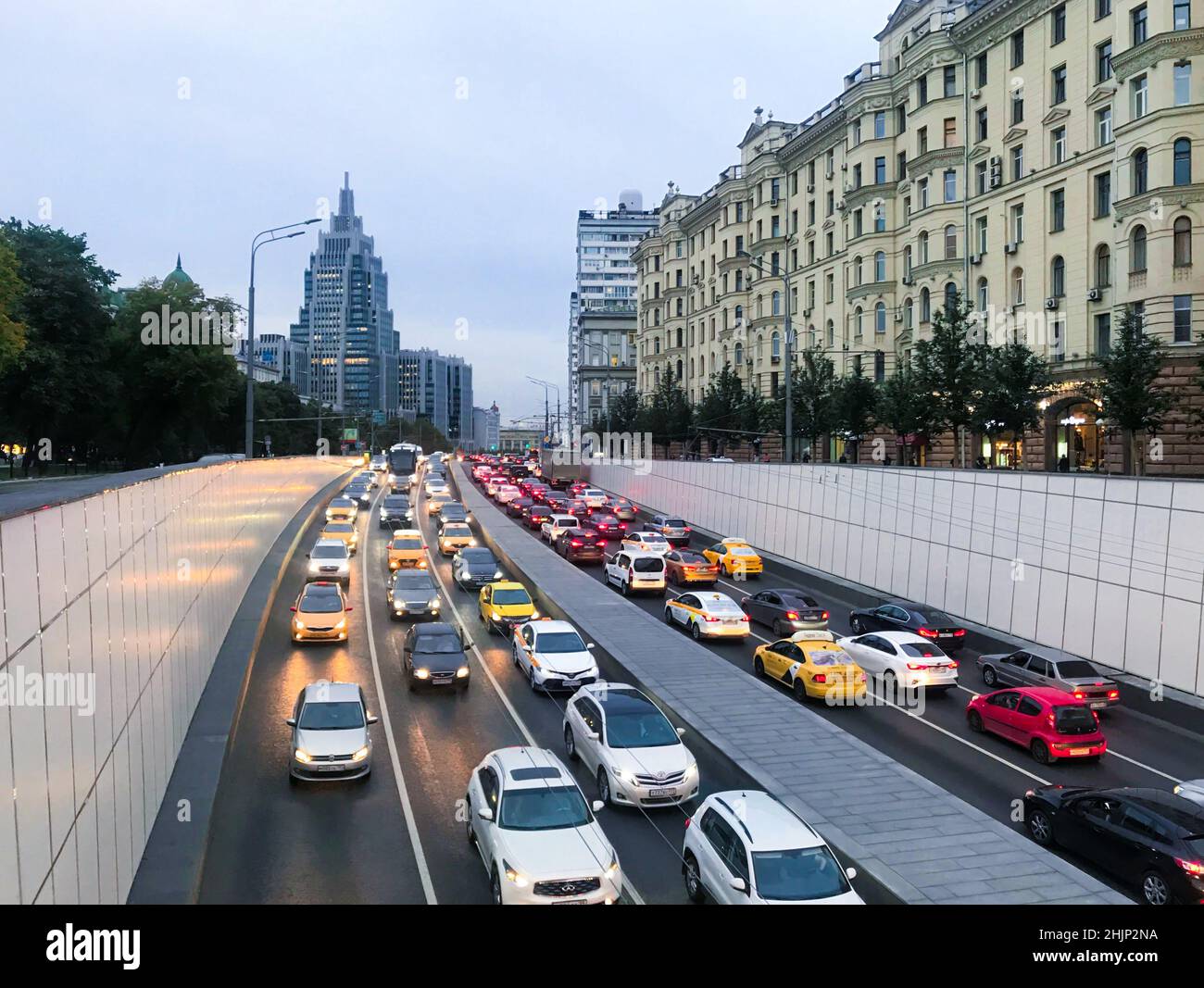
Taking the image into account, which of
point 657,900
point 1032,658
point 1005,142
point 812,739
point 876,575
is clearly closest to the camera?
point 657,900

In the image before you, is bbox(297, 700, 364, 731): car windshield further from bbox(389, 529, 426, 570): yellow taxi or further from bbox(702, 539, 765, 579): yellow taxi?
bbox(702, 539, 765, 579): yellow taxi

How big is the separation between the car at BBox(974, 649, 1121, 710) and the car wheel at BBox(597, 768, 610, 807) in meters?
10.1

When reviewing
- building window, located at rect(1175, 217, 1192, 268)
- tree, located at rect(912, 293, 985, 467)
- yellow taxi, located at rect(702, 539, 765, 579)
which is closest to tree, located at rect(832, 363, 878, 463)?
tree, located at rect(912, 293, 985, 467)

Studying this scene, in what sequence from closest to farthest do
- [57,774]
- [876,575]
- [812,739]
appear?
1. [57,774]
2. [812,739]
3. [876,575]

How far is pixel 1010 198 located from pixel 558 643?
113 feet

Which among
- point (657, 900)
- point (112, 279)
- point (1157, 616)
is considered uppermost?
point (112, 279)

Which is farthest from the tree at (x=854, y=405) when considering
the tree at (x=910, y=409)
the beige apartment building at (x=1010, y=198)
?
the beige apartment building at (x=1010, y=198)

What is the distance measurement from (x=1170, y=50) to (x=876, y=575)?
21.5 m

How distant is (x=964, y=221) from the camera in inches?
1902

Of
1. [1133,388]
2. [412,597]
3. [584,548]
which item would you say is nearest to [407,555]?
[584,548]

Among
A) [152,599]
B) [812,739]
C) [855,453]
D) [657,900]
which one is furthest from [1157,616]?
[855,453]

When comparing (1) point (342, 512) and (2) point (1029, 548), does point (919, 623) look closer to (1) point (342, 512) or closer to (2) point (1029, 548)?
(2) point (1029, 548)

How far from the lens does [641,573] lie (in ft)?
106
